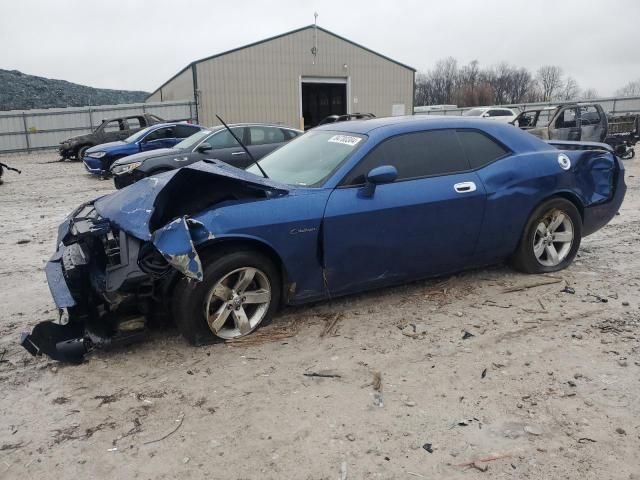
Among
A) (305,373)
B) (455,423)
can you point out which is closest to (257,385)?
(305,373)

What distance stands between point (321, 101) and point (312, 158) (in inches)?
1148

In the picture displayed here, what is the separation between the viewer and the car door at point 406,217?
155 inches

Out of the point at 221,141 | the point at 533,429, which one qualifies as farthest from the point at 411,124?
the point at 221,141

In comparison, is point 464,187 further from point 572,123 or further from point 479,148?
point 572,123

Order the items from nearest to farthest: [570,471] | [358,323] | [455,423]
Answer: [570,471], [455,423], [358,323]

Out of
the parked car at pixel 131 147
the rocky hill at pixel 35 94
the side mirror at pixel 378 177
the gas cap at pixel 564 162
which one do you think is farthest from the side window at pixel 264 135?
the rocky hill at pixel 35 94

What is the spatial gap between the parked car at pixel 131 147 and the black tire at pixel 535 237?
35.5 ft

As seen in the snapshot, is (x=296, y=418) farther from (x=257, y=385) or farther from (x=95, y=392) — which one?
(x=95, y=392)

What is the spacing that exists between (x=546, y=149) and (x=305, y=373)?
129 inches

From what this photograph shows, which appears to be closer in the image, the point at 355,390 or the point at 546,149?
the point at 355,390

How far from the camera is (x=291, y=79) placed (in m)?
27.9

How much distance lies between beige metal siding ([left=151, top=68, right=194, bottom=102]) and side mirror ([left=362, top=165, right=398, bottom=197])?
80.4ft

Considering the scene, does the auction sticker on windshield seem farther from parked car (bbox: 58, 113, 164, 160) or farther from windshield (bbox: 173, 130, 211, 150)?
parked car (bbox: 58, 113, 164, 160)

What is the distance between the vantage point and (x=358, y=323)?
4078mm
